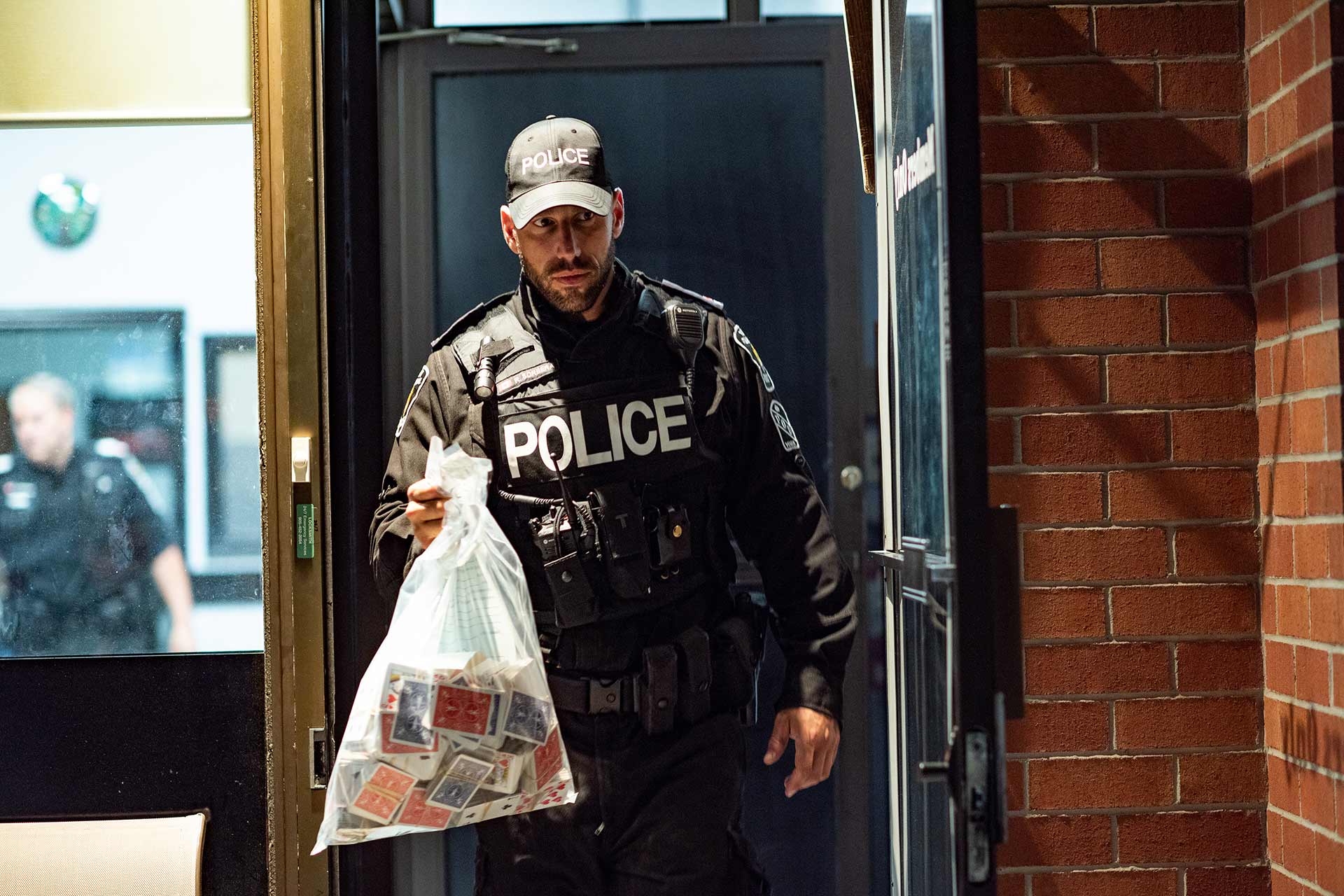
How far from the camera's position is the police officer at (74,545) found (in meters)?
2.42

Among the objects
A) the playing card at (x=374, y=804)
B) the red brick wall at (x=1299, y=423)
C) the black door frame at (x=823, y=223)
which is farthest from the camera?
the black door frame at (x=823, y=223)

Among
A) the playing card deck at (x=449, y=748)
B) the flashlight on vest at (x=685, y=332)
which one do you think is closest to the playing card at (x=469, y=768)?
the playing card deck at (x=449, y=748)

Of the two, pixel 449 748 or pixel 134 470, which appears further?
pixel 134 470

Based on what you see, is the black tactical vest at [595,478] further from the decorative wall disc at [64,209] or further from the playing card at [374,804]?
the decorative wall disc at [64,209]

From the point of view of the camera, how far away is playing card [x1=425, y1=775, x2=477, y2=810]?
5.94 feet

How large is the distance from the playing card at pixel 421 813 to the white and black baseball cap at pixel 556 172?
3.37 feet

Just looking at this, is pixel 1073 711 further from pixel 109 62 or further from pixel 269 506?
pixel 109 62

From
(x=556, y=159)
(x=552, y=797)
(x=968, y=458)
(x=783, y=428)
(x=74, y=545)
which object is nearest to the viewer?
(x=968, y=458)

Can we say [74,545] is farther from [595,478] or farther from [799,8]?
[799,8]

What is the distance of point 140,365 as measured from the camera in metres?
2.44

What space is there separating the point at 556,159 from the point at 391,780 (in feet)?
3.75

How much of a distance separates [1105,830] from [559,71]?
2130mm

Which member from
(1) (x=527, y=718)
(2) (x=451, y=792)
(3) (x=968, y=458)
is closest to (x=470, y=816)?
(2) (x=451, y=792)

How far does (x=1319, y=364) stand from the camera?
173 centimetres
